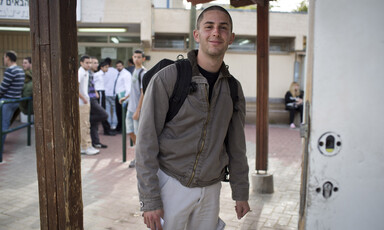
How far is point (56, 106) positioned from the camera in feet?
8.00

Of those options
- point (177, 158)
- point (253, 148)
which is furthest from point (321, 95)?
point (253, 148)

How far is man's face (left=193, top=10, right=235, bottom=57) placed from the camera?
2119 millimetres

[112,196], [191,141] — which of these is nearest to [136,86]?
[112,196]

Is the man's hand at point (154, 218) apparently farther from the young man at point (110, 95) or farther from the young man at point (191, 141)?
the young man at point (110, 95)

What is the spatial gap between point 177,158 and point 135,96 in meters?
3.98

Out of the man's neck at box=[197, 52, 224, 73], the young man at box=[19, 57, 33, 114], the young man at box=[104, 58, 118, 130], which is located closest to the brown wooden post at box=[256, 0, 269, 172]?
the man's neck at box=[197, 52, 224, 73]

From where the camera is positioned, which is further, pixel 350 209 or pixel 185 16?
pixel 185 16

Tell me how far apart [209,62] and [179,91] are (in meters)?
0.29

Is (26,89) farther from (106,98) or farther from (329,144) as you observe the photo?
(329,144)

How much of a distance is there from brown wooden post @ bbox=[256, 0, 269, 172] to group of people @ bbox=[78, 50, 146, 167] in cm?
192

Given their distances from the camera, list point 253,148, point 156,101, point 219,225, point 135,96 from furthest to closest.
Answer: point 253,148
point 135,96
point 219,225
point 156,101

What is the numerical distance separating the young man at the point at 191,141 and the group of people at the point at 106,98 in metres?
3.48

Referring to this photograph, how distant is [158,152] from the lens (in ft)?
6.80

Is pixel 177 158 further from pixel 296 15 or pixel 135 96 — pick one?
pixel 296 15
